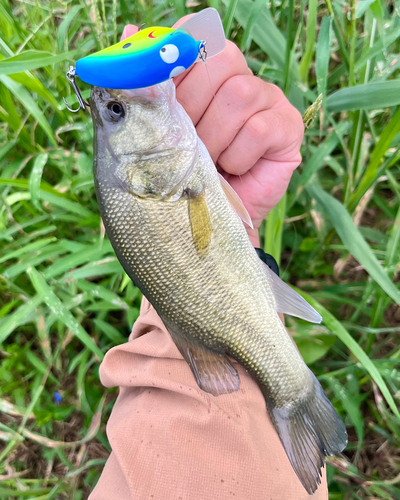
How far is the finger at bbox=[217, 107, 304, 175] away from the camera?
1145 mm

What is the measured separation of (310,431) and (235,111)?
129cm

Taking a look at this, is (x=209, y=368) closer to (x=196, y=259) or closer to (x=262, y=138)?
(x=196, y=259)

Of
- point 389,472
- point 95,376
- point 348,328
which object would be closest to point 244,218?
point 348,328

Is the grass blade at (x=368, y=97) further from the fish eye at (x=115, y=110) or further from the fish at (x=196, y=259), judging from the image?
the fish eye at (x=115, y=110)

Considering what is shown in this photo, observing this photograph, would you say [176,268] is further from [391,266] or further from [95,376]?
[95,376]

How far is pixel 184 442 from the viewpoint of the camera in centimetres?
114

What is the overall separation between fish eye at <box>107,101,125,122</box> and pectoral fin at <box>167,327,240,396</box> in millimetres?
735

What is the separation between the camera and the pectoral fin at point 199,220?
107cm

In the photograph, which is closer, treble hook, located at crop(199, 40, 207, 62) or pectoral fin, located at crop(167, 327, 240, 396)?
treble hook, located at crop(199, 40, 207, 62)

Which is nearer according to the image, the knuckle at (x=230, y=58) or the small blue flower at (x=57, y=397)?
the knuckle at (x=230, y=58)

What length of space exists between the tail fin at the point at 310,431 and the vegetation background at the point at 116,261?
0.30 meters

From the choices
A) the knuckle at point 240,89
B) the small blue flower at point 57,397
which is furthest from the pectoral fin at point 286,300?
the small blue flower at point 57,397

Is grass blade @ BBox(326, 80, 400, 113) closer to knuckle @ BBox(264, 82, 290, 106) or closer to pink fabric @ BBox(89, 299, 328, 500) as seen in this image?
knuckle @ BBox(264, 82, 290, 106)

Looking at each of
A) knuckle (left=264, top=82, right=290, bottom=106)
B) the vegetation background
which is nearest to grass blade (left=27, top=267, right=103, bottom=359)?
the vegetation background
